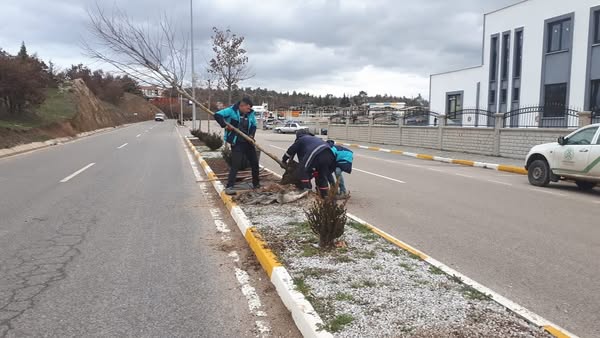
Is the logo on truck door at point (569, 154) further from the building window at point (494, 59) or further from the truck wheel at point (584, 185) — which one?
the building window at point (494, 59)

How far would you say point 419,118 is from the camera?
28828mm

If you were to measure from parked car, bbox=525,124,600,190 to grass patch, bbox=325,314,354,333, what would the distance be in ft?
31.0

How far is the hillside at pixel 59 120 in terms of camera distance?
25.6m

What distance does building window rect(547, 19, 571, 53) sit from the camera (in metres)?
27.9

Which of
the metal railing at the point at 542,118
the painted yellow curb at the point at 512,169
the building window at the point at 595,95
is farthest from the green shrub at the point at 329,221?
the building window at the point at 595,95

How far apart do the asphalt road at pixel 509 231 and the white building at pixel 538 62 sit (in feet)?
39.9


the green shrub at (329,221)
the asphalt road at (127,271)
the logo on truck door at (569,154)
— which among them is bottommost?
the asphalt road at (127,271)

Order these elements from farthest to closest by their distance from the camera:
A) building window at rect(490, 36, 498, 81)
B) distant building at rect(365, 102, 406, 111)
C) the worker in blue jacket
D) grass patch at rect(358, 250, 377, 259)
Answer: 1. distant building at rect(365, 102, 406, 111)
2. building window at rect(490, 36, 498, 81)
3. the worker in blue jacket
4. grass patch at rect(358, 250, 377, 259)

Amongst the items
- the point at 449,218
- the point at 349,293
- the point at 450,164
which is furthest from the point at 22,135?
the point at 349,293

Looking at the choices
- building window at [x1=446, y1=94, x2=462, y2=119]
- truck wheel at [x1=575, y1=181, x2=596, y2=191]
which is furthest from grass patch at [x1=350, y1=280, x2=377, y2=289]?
building window at [x1=446, y1=94, x2=462, y2=119]

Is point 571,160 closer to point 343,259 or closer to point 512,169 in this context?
point 512,169

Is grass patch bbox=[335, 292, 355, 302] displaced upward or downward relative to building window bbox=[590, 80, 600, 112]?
downward

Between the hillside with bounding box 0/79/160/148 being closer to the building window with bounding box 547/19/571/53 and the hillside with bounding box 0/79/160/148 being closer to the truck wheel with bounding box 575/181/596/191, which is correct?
the truck wheel with bounding box 575/181/596/191

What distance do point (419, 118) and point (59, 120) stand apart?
85.4ft
